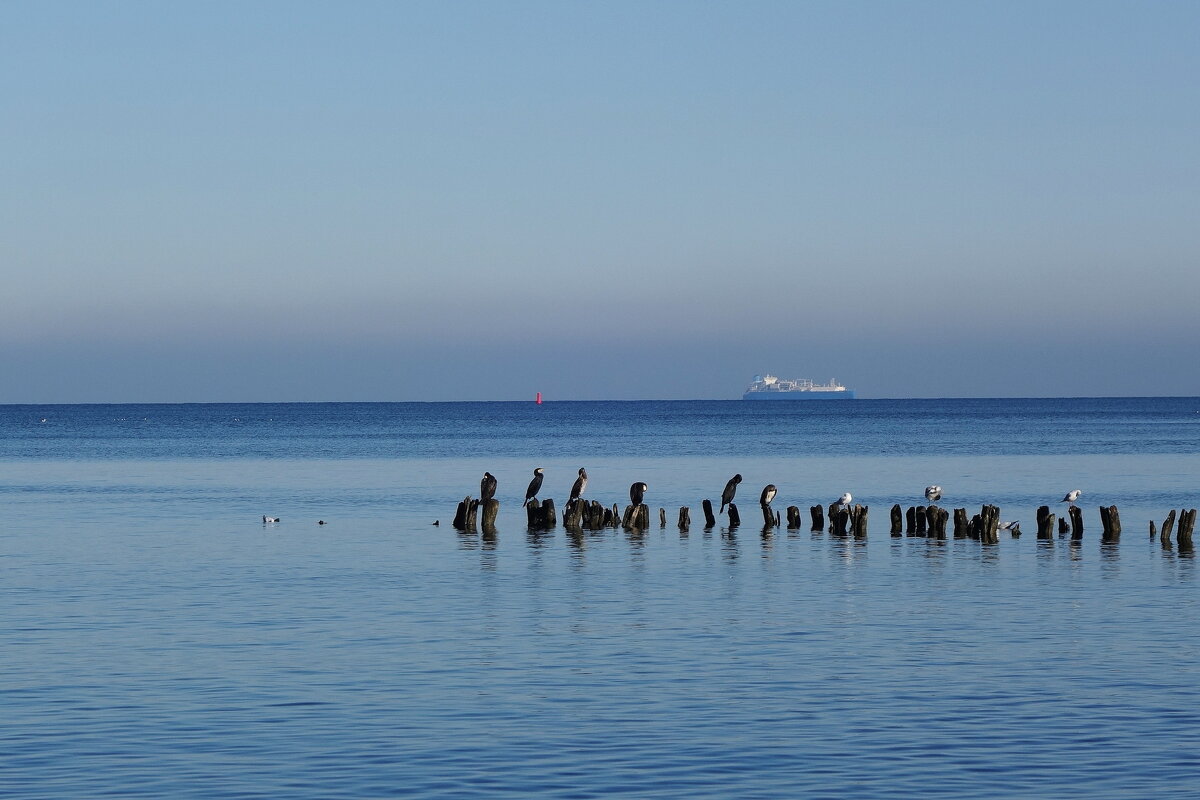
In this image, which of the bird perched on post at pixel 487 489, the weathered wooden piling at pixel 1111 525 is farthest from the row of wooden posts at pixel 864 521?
the bird perched on post at pixel 487 489

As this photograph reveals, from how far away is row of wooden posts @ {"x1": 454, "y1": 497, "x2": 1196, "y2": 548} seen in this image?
35406 millimetres

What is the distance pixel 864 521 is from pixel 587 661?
18.5m

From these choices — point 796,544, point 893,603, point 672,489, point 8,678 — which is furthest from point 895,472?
point 8,678

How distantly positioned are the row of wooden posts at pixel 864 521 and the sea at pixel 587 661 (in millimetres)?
509

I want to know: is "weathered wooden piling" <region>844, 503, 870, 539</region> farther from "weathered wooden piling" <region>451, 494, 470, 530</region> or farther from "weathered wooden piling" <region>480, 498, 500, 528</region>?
"weathered wooden piling" <region>451, 494, 470, 530</region>

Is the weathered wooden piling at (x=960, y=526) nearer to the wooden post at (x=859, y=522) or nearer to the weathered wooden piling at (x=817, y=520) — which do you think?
the wooden post at (x=859, y=522)

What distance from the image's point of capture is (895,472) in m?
70.6

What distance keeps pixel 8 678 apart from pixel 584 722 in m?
6.89

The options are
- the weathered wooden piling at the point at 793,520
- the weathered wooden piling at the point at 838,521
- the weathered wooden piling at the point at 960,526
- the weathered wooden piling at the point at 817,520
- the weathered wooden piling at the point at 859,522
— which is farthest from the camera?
the weathered wooden piling at the point at 793,520

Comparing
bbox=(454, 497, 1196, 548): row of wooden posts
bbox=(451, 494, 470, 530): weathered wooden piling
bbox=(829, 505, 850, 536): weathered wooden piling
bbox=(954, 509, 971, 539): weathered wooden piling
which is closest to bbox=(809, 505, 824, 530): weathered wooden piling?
bbox=(454, 497, 1196, 548): row of wooden posts

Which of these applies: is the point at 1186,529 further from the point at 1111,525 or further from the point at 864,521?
the point at 864,521

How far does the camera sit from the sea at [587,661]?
14.3 metres

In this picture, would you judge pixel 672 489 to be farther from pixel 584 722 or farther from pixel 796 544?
pixel 584 722

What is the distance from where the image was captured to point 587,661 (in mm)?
19750
